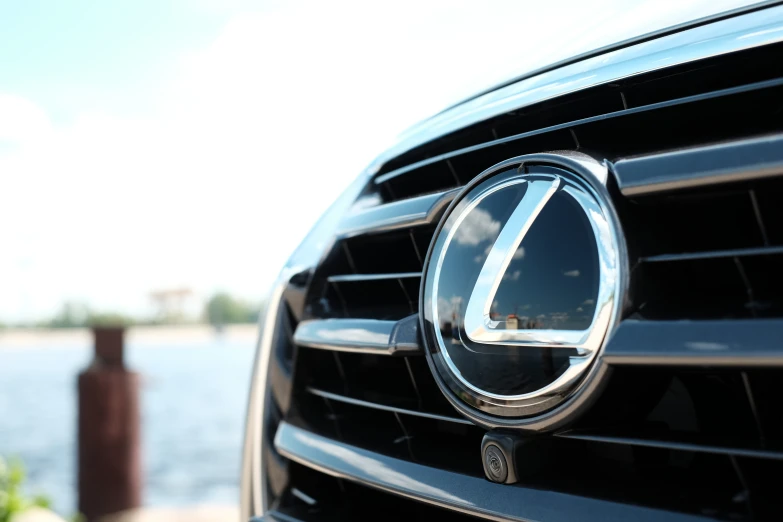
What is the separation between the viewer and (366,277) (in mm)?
1224

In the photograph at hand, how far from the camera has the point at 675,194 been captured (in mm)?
790

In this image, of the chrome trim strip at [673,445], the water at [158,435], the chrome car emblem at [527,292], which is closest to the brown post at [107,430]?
the water at [158,435]

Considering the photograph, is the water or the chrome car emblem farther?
the water

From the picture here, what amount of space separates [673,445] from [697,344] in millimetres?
123

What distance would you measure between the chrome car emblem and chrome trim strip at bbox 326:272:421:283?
0.13 meters

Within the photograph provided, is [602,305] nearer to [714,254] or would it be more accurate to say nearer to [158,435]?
[714,254]

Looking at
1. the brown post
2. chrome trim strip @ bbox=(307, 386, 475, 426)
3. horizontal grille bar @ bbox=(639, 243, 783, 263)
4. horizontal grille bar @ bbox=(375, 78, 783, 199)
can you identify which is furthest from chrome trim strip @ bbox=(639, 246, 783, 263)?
the brown post

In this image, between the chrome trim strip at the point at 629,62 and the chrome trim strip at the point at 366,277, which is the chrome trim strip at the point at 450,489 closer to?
the chrome trim strip at the point at 366,277

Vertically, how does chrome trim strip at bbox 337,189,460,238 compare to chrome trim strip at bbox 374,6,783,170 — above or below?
below

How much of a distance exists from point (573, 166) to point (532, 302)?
6.7 inches

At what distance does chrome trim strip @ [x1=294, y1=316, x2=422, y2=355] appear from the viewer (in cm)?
105

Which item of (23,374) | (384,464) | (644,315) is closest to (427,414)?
(384,464)

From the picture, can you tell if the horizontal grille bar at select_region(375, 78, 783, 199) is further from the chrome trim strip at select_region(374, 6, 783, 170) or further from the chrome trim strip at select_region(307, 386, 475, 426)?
the chrome trim strip at select_region(307, 386, 475, 426)

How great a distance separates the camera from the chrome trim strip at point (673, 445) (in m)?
0.70
